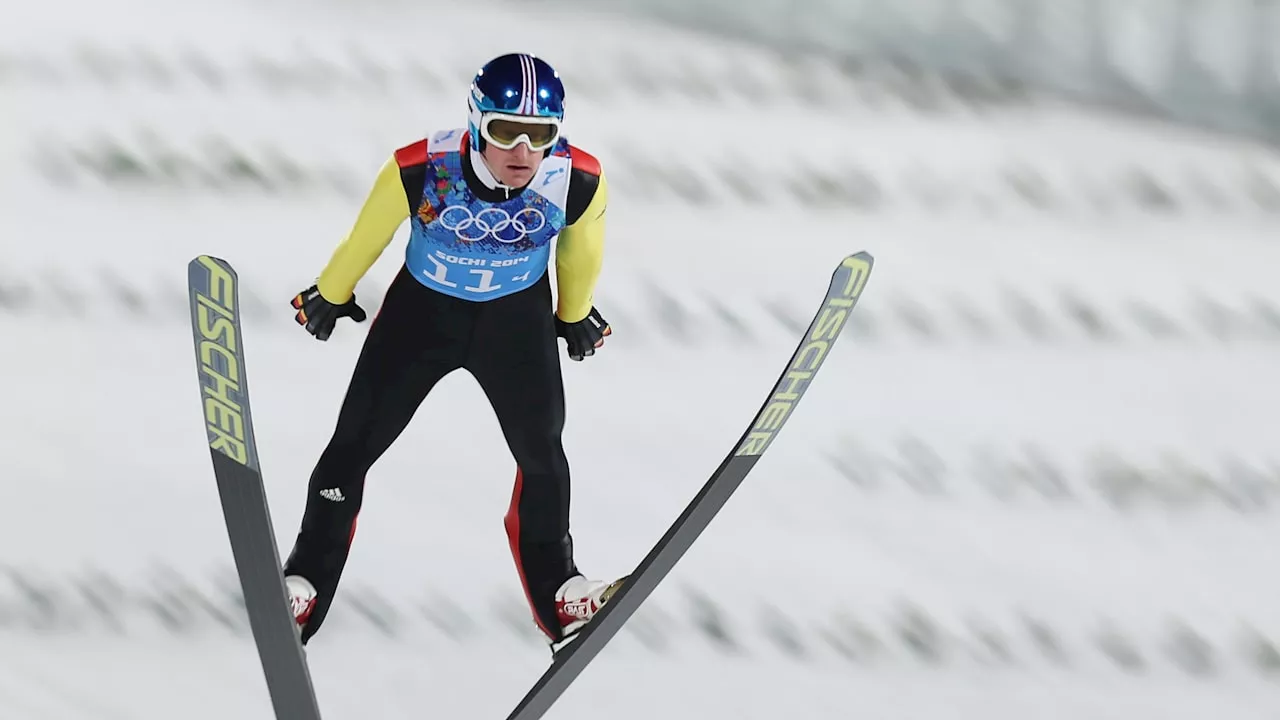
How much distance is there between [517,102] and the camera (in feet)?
5.70

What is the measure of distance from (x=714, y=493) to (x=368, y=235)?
649 mm

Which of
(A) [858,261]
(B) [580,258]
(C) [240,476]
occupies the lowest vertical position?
(C) [240,476]

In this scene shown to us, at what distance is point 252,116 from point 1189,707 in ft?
9.21

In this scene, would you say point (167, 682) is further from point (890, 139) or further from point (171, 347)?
point (890, 139)

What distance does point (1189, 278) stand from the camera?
378 centimetres

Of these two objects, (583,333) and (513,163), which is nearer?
(513,163)

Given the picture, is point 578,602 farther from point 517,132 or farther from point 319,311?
point 517,132

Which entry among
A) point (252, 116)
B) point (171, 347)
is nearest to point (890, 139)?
point (252, 116)

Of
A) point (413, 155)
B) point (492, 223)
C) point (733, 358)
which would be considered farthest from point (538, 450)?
point (733, 358)

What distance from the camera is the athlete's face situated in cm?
178

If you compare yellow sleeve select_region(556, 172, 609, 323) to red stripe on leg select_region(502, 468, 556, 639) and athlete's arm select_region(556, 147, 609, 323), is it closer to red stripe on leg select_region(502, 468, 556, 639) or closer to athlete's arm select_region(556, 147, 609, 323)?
athlete's arm select_region(556, 147, 609, 323)

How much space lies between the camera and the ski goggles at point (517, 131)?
176 centimetres

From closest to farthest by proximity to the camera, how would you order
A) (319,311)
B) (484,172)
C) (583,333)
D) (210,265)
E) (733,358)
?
1. (210,265)
2. (484,172)
3. (319,311)
4. (583,333)
5. (733,358)

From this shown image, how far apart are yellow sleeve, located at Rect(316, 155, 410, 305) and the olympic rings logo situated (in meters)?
Result: 0.07
